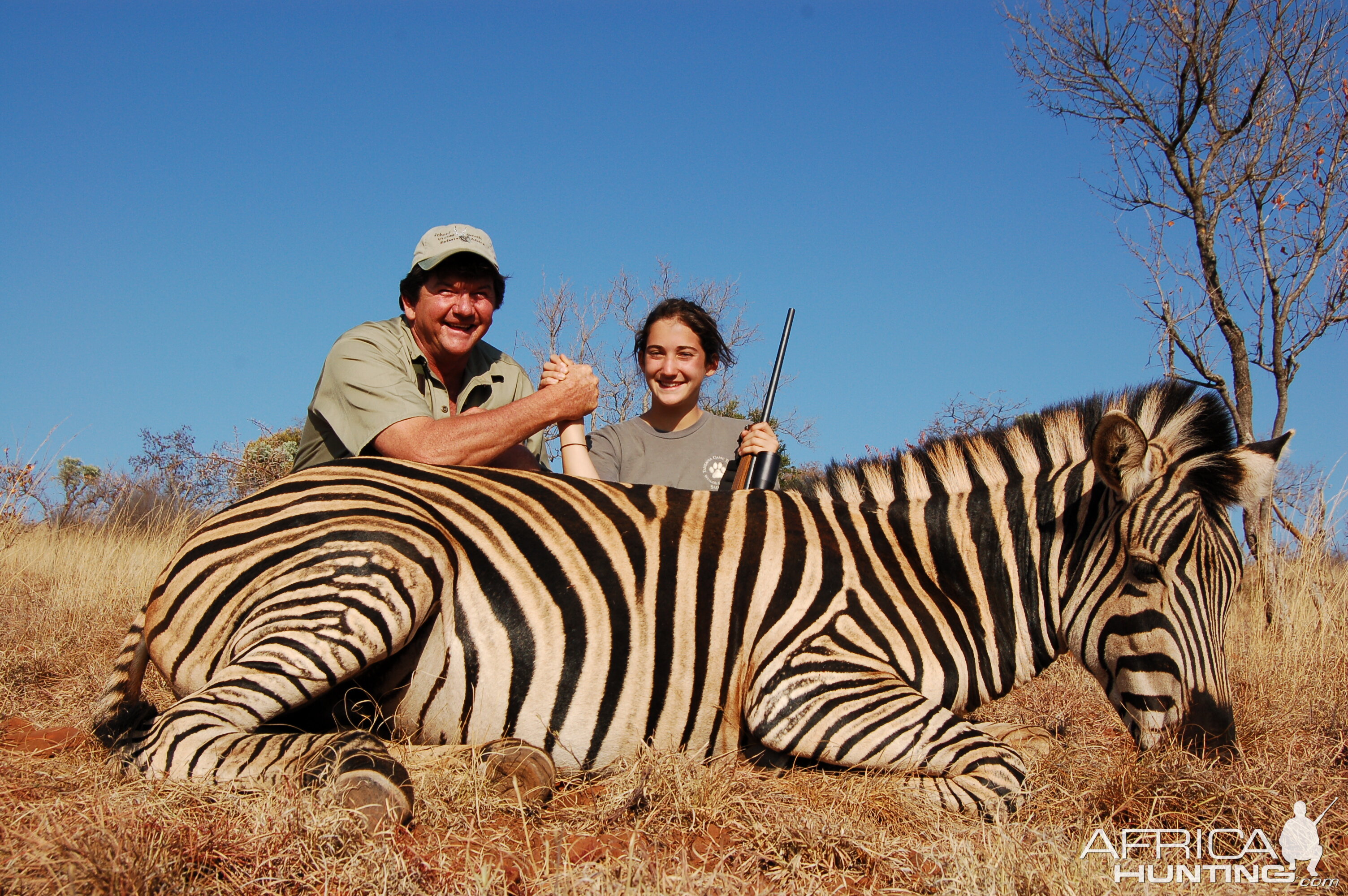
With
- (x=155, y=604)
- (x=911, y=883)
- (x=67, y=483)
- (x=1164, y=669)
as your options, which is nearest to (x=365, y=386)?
(x=155, y=604)

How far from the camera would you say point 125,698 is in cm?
304

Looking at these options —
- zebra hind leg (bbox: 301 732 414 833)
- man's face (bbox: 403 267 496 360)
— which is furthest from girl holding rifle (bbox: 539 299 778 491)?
zebra hind leg (bbox: 301 732 414 833)

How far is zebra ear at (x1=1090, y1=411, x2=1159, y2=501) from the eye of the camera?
308 centimetres

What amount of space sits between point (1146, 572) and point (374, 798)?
2.59m

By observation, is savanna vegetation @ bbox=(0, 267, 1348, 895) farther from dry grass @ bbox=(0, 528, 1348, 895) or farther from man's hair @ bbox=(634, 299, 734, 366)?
man's hair @ bbox=(634, 299, 734, 366)

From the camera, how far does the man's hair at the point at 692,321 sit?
570 centimetres

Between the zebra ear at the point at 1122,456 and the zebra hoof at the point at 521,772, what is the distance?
7.18 ft

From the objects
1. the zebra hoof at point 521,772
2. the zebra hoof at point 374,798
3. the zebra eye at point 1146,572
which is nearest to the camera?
the zebra hoof at point 374,798

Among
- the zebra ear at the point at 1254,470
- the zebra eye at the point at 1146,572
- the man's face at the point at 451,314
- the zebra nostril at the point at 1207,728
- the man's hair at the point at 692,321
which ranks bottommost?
the zebra nostril at the point at 1207,728

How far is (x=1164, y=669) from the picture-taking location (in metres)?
2.96

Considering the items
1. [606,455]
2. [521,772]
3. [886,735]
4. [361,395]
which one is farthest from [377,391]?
[886,735]

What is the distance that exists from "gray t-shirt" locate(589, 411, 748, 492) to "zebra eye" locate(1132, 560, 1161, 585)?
9.14ft

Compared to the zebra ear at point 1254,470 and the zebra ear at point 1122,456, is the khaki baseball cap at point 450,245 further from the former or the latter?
the zebra ear at point 1254,470
